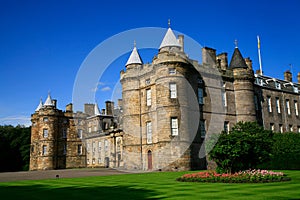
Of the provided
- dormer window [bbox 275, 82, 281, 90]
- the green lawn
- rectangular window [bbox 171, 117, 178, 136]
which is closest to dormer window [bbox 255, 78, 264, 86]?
dormer window [bbox 275, 82, 281, 90]

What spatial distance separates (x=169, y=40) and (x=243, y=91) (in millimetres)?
11330

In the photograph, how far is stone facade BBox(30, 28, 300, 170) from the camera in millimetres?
30078

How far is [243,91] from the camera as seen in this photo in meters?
36.8

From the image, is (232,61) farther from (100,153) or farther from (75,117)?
(75,117)

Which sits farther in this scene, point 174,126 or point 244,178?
point 174,126

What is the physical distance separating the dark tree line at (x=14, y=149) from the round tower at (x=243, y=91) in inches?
1550

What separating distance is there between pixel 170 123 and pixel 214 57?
39.9 feet

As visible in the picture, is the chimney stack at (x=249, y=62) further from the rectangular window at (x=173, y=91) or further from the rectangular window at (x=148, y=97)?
the rectangular window at (x=173, y=91)

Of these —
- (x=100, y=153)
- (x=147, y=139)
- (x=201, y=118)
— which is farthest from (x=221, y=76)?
(x=100, y=153)

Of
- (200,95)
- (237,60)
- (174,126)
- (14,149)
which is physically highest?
(237,60)

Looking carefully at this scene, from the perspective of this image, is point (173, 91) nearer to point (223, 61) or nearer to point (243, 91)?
point (243, 91)

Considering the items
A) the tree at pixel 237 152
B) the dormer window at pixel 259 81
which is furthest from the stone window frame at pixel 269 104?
the tree at pixel 237 152

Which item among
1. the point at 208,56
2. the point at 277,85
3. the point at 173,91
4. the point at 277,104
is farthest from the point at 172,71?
the point at 277,85

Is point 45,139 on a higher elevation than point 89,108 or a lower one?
lower
